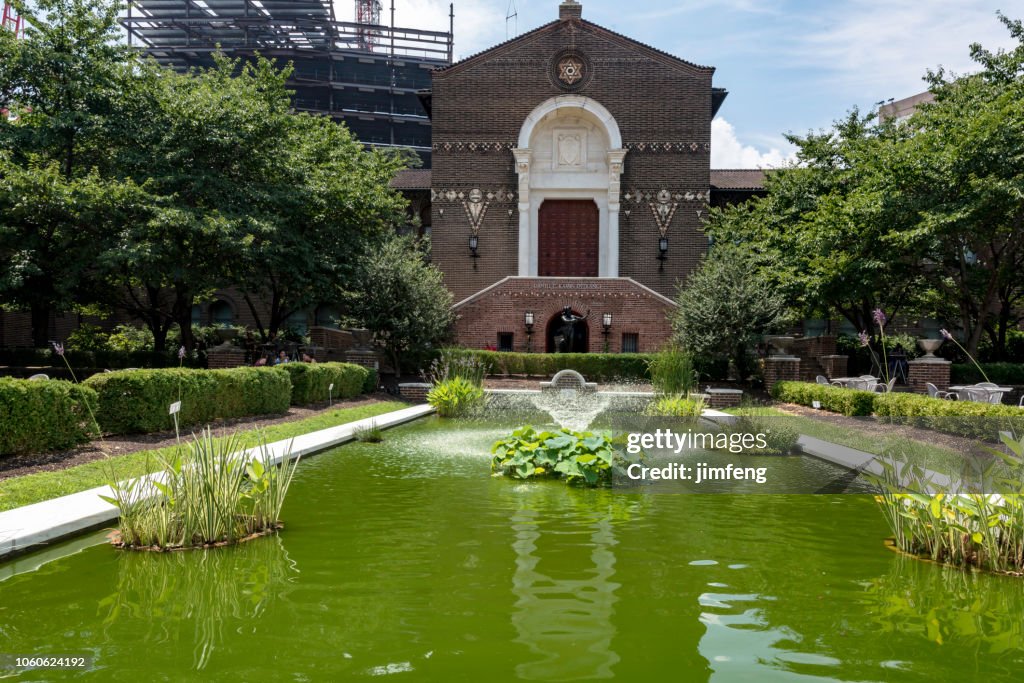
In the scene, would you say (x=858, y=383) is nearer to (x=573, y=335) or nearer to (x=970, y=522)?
(x=573, y=335)

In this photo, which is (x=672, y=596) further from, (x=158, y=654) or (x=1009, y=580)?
(x=158, y=654)

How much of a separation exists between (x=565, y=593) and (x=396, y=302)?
1972 cm

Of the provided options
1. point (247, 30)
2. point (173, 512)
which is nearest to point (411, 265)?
point (173, 512)

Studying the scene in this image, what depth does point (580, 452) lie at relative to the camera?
941 cm

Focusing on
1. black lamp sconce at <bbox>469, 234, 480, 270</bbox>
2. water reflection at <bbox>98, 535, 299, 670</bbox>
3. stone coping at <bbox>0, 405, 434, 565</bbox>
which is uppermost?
black lamp sconce at <bbox>469, 234, 480, 270</bbox>

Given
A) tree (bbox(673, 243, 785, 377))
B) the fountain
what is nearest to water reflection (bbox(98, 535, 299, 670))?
the fountain

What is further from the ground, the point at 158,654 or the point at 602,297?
the point at 602,297

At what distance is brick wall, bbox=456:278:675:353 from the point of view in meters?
27.9

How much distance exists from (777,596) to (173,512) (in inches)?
194

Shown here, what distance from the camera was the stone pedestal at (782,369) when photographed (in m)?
22.5

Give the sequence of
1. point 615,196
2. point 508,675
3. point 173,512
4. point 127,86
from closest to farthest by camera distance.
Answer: point 508,675 → point 173,512 → point 127,86 → point 615,196

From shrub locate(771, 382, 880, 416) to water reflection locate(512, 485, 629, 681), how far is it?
1066 cm

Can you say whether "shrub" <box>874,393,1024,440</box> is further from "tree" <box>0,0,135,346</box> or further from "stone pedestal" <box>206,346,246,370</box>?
"tree" <box>0,0,135,346</box>

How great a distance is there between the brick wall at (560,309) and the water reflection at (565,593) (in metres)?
20.7
